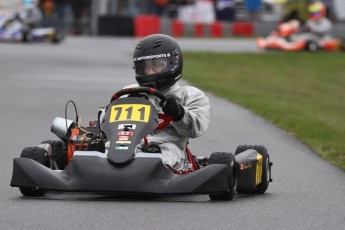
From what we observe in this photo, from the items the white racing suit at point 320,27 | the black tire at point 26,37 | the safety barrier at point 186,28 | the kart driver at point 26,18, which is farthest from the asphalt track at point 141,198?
the safety barrier at point 186,28

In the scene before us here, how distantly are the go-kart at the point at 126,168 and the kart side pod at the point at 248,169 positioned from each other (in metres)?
0.01

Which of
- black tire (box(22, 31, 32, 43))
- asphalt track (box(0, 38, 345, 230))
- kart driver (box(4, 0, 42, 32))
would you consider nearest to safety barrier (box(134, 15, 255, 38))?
kart driver (box(4, 0, 42, 32))

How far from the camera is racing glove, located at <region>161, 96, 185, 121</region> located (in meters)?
7.51

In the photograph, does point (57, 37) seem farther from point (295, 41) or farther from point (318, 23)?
point (318, 23)

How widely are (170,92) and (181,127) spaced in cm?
38

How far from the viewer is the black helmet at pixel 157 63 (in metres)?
7.94

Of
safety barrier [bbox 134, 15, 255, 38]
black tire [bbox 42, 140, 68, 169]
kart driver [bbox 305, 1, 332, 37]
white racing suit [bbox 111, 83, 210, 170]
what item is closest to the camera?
white racing suit [bbox 111, 83, 210, 170]

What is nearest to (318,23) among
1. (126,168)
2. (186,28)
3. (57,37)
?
(186,28)

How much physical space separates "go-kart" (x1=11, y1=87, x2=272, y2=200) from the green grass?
138 inches

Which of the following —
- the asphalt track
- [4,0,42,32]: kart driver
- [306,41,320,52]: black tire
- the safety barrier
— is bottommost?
the safety barrier

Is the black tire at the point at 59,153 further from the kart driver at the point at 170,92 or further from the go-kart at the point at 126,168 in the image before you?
the kart driver at the point at 170,92

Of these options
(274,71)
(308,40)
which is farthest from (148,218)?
(308,40)

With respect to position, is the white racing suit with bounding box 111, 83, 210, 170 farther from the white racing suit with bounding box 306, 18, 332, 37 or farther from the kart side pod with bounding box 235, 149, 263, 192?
the white racing suit with bounding box 306, 18, 332, 37

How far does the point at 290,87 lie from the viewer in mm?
23562
